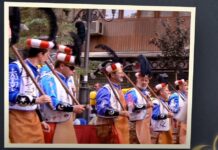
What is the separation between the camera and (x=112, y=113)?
13.3ft

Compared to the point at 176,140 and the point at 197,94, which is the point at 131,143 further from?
the point at 197,94

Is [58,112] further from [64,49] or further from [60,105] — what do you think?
[64,49]

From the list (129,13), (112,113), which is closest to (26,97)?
(112,113)

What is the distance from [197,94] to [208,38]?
19.9 inches

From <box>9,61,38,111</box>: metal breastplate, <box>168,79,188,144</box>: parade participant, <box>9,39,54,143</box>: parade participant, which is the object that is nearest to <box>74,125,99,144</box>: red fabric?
<box>9,39,54,143</box>: parade participant

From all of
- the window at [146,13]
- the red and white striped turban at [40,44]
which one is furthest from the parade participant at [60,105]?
the window at [146,13]

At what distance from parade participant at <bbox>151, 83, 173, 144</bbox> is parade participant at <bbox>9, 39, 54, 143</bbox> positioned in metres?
0.94

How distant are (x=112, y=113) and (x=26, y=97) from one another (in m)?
0.76

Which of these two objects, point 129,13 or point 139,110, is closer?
point 129,13

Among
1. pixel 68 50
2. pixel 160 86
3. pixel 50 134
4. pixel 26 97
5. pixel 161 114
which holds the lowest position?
pixel 50 134

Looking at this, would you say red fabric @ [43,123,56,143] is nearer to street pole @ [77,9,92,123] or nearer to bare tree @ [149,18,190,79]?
street pole @ [77,9,92,123]

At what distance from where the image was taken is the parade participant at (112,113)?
13.2ft

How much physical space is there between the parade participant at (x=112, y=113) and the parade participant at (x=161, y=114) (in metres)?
0.26

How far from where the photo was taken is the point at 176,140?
13.6 ft
